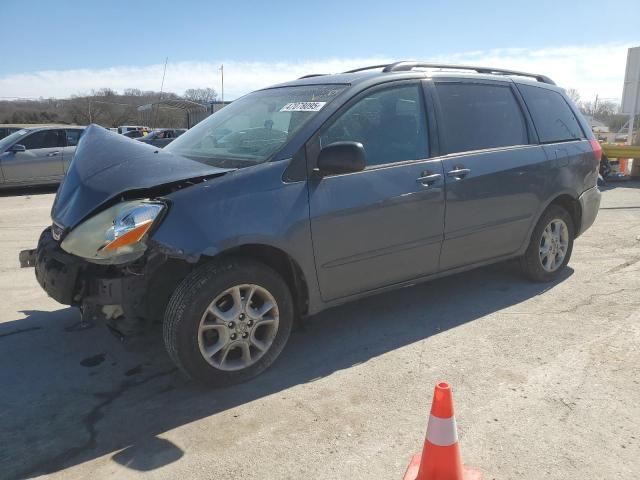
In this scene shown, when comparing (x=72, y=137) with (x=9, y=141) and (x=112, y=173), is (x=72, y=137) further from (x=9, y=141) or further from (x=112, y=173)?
(x=112, y=173)

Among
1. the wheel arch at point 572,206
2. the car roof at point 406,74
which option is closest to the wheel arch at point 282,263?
the car roof at point 406,74

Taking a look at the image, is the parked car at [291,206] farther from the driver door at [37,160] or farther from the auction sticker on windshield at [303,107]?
the driver door at [37,160]

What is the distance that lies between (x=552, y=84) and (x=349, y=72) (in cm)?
230

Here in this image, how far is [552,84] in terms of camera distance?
5188 millimetres

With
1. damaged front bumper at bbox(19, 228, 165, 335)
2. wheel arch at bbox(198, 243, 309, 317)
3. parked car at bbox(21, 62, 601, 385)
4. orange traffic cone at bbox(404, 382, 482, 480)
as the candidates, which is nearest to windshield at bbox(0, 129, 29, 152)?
parked car at bbox(21, 62, 601, 385)

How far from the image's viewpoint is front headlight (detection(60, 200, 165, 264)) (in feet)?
9.24

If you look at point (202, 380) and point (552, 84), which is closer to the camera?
point (202, 380)

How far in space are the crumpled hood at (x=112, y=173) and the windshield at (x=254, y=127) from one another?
0.26 metres

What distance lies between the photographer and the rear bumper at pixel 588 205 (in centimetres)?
506

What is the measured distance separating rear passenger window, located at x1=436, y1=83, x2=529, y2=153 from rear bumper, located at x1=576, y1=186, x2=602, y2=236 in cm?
98

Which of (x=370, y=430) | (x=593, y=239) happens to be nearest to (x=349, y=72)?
(x=370, y=430)

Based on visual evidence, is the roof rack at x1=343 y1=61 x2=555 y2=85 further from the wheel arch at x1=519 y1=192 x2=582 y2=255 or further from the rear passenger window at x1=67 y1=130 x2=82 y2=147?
the rear passenger window at x1=67 y1=130 x2=82 y2=147

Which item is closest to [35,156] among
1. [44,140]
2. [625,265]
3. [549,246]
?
[44,140]

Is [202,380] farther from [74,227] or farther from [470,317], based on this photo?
[470,317]
